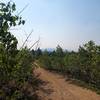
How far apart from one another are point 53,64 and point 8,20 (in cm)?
5040

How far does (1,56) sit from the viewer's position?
24.1 ft

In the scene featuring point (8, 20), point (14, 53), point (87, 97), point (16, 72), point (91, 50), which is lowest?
point (87, 97)

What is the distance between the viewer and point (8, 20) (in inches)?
287

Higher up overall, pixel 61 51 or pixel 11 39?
pixel 61 51

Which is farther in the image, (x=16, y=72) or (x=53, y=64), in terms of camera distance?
(x=53, y=64)

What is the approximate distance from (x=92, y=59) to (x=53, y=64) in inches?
703

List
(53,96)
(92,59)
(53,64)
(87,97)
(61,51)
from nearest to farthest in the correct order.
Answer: (53,96) < (87,97) < (92,59) < (53,64) < (61,51)

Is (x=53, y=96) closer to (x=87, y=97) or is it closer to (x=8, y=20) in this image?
(x=87, y=97)

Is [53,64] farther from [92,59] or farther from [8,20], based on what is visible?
[8,20]

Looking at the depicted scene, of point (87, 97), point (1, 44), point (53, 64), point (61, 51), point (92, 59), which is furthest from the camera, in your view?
point (61, 51)

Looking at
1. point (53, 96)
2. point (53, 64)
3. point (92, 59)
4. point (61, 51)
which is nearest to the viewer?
point (53, 96)

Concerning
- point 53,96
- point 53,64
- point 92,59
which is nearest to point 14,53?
point 53,96

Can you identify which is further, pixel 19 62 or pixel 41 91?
pixel 41 91

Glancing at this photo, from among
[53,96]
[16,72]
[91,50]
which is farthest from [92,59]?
[16,72]
